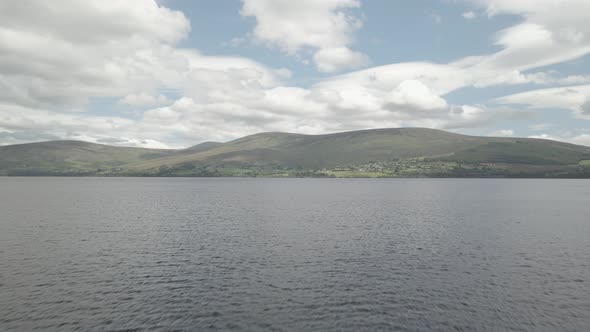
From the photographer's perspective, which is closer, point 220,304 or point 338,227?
point 220,304

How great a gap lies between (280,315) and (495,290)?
87.8ft

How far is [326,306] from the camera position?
3728 centimetres

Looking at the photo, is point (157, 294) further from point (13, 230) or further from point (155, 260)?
point (13, 230)

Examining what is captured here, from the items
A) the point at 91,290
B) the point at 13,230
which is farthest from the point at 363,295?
the point at 13,230

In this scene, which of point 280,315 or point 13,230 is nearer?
point 280,315

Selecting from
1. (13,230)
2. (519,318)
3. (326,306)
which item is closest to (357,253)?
(326,306)

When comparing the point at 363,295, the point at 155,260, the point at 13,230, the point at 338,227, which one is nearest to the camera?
the point at 363,295

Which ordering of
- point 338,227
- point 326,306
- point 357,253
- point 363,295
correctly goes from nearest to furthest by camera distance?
point 326,306, point 363,295, point 357,253, point 338,227

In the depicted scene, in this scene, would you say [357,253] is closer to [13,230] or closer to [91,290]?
[91,290]

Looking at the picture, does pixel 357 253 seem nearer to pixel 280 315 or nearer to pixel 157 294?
pixel 280 315

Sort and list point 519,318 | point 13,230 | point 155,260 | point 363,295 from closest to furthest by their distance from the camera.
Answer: point 519,318 < point 363,295 < point 155,260 < point 13,230

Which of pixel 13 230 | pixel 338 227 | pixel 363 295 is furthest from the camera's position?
pixel 338 227

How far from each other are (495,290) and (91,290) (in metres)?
48.3

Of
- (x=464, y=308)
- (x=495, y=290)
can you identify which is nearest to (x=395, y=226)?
(x=495, y=290)
